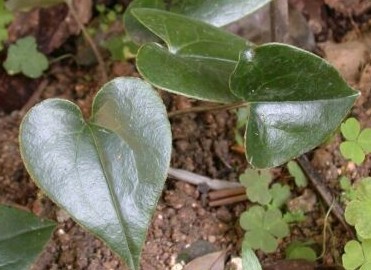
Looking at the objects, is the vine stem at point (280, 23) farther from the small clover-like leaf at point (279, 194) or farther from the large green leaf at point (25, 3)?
the large green leaf at point (25, 3)

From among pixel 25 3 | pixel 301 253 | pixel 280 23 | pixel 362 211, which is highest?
pixel 25 3

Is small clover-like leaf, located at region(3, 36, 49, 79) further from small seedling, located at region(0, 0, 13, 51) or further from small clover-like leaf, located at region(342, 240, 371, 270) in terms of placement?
small clover-like leaf, located at region(342, 240, 371, 270)

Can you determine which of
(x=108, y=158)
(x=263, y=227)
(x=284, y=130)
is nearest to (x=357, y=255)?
(x=263, y=227)

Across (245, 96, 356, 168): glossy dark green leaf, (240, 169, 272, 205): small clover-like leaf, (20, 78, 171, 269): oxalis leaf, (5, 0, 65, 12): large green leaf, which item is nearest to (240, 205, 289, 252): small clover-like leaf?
(240, 169, 272, 205): small clover-like leaf

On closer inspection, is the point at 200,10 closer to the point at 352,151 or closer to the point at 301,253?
the point at 352,151

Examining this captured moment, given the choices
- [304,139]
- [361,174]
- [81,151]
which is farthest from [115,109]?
[361,174]

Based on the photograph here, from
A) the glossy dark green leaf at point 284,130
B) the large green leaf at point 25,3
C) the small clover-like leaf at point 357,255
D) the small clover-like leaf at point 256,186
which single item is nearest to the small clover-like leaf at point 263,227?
the small clover-like leaf at point 256,186

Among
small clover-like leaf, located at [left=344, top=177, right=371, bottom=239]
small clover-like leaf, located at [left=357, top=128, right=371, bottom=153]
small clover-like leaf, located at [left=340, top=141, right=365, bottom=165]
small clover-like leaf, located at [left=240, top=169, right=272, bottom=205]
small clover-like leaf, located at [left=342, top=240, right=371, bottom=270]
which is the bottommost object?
small clover-like leaf, located at [left=342, top=240, right=371, bottom=270]
